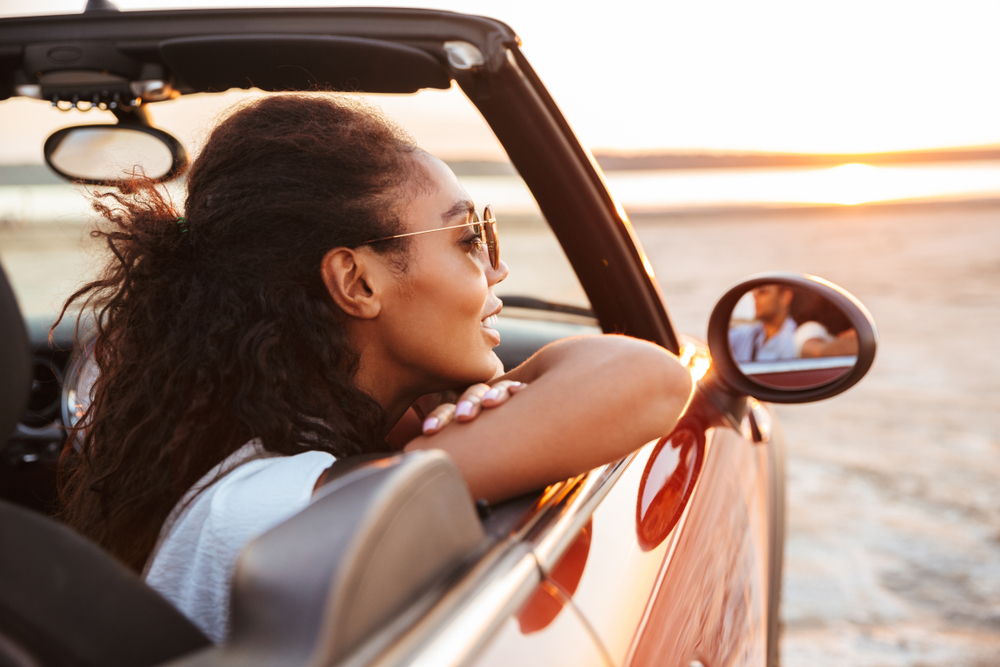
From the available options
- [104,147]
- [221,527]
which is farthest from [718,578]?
[104,147]

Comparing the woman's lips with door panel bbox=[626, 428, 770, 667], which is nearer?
door panel bbox=[626, 428, 770, 667]

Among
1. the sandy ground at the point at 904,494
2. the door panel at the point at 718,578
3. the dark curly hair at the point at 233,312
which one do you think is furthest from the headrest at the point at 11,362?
the sandy ground at the point at 904,494

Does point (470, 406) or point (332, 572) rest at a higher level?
point (332, 572)

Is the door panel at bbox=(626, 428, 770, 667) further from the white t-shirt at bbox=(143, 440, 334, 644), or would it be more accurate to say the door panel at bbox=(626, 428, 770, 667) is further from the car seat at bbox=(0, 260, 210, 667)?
the car seat at bbox=(0, 260, 210, 667)

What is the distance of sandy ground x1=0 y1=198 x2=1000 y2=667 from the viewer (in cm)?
346

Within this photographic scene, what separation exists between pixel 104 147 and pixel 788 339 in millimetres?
2147

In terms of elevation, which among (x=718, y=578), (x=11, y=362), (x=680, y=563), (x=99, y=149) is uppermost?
(x=99, y=149)

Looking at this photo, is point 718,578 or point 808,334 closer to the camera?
point 718,578

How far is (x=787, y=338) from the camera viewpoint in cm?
247

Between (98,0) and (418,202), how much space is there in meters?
0.85

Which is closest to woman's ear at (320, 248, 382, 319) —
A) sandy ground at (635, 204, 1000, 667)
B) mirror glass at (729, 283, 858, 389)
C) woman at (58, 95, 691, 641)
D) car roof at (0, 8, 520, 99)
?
woman at (58, 95, 691, 641)

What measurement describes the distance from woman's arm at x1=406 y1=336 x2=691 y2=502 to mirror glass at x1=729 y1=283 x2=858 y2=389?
1.04 meters

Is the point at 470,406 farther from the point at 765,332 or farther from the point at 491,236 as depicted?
the point at 765,332

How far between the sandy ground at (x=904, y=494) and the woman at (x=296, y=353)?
2529mm
